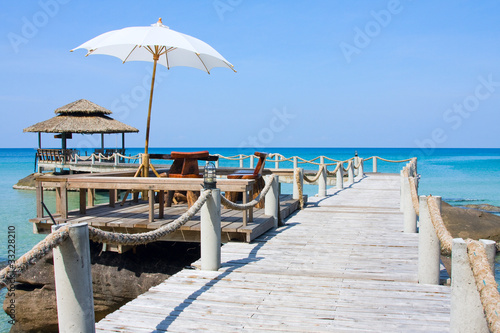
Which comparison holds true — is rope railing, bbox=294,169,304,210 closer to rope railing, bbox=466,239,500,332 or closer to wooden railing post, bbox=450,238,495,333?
wooden railing post, bbox=450,238,495,333

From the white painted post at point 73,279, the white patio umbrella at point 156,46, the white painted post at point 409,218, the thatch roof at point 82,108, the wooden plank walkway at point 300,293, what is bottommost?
the wooden plank walkway at point 300,293

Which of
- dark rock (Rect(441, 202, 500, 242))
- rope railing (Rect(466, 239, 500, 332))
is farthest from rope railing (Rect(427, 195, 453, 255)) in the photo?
dark rock (Rect(441, 202, 500, 242))

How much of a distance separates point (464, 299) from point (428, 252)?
1922 millimetres

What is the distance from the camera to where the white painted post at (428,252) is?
4.46 m

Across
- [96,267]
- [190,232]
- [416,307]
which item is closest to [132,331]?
[416,307]

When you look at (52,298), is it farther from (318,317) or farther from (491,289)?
(491,289)

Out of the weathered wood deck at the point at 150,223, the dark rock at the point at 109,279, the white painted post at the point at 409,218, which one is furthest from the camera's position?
the white painted post at the point at 409,218

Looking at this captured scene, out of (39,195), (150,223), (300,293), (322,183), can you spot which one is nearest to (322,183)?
(322,183)

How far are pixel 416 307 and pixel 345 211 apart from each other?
6083 mm

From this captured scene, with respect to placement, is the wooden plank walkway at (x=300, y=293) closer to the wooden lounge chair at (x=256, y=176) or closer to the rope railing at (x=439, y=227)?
the rope railing at (x=439, y=227)

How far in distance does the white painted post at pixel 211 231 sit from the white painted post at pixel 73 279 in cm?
224

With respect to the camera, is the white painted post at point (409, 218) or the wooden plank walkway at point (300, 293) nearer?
the wooden plank walkway at point (300, 293)

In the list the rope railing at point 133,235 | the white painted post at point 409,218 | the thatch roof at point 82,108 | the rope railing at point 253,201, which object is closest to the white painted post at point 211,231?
the rope railing at point 133,235

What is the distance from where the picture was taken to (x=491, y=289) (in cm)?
211
